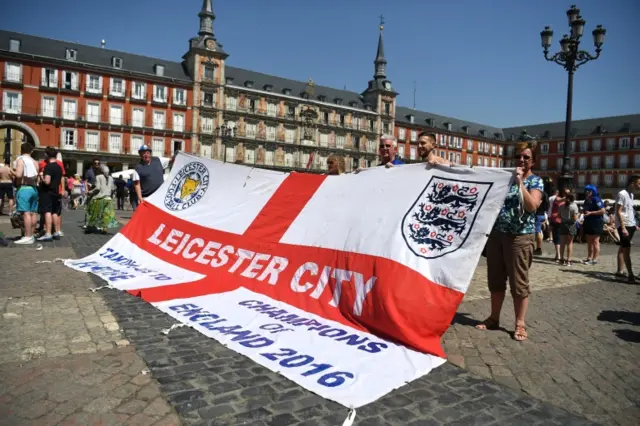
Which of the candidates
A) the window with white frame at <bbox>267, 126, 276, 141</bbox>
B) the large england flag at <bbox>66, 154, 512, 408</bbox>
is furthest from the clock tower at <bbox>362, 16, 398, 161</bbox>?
the large england flag at <bbox>66, 154, 512, 408</bbox>

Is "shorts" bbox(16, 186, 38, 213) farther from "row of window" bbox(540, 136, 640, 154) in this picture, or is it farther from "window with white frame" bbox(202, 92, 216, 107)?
"row of window" bbox(540, 136, 640, 154)

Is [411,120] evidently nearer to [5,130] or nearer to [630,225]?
[5,130]

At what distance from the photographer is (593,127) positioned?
6575 centimetres

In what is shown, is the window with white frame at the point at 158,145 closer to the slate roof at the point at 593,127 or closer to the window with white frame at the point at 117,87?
the window with white frame at the point at 117,87

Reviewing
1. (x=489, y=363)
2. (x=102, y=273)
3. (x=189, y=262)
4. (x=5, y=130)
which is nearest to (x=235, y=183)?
(x=189, y=262)

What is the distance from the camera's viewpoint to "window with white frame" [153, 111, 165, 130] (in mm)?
44500

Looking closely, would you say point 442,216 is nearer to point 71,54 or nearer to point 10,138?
point 10,138

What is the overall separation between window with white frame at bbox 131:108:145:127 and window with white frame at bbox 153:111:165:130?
1158 mm

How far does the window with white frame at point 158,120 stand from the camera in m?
44.5

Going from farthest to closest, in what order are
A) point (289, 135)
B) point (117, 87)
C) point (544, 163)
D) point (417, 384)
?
point (544, 163), point (289, 135), point (117, 87), point (417, 384)

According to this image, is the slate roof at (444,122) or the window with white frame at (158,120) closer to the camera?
the window with white frame at (158,120)

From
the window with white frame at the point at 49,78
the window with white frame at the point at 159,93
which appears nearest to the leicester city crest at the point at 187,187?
the window with white frame at the point at 49,78

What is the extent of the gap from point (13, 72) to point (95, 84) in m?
6.48

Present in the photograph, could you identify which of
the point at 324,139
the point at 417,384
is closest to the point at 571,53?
the point at 417,384
